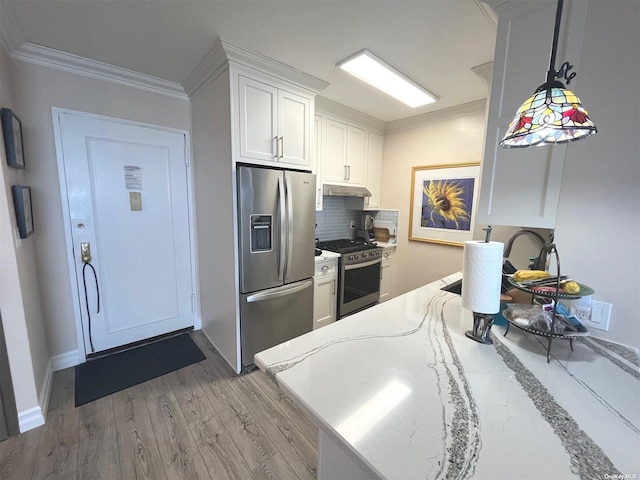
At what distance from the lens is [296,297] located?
7.95 ft

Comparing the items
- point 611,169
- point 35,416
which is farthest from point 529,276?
point 35,416

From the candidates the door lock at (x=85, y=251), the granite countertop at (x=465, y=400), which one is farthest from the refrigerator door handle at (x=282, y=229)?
the door lock at (x=85, y=251)

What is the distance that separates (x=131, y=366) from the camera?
2254 millimetres

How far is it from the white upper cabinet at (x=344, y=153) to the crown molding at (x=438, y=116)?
476 millimetres

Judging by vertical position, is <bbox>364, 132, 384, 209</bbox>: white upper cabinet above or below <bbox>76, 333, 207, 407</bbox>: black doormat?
above

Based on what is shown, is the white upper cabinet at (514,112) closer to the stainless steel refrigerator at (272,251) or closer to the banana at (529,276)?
the banana at (529,276)

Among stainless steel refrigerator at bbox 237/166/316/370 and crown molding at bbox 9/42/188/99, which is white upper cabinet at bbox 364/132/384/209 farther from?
crown molding at bbox 9/42/188/99

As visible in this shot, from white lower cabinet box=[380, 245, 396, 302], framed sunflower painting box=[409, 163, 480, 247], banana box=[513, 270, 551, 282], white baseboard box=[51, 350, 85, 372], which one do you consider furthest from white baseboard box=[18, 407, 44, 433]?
framed sunflower painting box=[409, 163, 480, 247]

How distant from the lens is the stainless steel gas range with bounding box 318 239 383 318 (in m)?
2.92

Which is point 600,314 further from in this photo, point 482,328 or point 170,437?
point 170,437

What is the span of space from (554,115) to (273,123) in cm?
181

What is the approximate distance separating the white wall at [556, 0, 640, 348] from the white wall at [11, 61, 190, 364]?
122 inches

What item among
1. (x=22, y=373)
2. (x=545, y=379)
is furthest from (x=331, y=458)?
(x=22, y=373)

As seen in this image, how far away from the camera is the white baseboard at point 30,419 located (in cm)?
160
